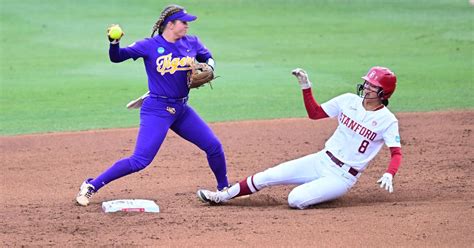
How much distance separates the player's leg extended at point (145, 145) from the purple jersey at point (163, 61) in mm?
196

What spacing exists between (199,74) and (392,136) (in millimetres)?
1829

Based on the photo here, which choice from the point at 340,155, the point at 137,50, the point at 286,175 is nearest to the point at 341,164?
the point at 340,155

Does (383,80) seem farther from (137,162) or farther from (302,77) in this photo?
(137,162)

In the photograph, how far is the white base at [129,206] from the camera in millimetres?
7824

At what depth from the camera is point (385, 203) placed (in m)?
8.11

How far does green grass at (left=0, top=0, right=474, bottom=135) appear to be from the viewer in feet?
45.1

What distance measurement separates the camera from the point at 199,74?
8250 millimetres

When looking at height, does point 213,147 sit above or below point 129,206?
above

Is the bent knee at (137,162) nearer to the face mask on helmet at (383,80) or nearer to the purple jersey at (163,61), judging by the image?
the purple jersey at (163,61)

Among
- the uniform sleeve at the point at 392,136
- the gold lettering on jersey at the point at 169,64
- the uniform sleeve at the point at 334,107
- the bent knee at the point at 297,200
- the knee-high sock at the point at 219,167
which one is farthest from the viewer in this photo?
the knee-high sock at the point at 219,167

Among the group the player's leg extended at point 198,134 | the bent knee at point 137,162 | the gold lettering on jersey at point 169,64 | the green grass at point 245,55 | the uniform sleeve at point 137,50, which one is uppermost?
the uniform sleeve at point 137,50

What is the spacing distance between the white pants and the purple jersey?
109cm

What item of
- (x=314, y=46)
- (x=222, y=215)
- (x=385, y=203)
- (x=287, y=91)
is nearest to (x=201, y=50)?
(x=222, y=215)

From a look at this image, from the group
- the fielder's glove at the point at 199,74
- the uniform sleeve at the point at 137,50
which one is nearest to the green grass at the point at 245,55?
the fielder's glove at the point at 199,74
